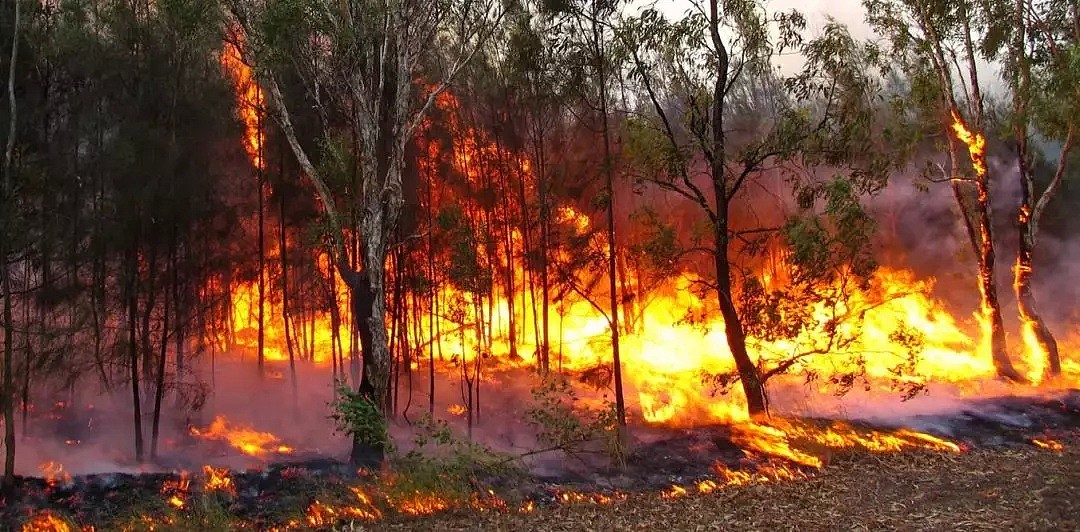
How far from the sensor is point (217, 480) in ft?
37.3

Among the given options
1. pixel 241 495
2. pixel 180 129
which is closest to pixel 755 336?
pixel 241 495

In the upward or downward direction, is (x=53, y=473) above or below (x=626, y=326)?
below

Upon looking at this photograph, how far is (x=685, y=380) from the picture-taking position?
1728 centimetres

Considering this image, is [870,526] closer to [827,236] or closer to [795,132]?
[827,236]

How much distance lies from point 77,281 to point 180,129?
369 cm

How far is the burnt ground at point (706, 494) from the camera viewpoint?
701 cm

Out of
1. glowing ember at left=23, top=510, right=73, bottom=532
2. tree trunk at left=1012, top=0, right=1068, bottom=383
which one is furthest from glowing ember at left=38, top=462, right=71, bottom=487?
tree trunk at left=1012, top=0, right=1068, bottom=383

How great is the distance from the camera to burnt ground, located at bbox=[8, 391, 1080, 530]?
23.0 feet

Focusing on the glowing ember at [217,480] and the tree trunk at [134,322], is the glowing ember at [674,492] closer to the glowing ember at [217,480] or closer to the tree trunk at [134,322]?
the glowing ember at [217,480]

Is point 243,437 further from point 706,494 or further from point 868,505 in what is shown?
point 868,505

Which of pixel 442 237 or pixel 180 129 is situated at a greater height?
pixel 180 129

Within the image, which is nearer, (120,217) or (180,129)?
(120,217)

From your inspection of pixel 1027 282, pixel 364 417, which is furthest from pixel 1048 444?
pixel 364 417

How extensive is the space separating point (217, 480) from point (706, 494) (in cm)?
836
